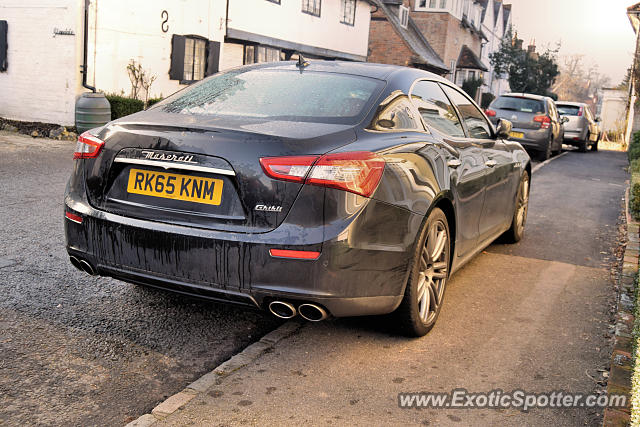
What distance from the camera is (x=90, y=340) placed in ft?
12.3

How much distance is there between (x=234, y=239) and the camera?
325 cm

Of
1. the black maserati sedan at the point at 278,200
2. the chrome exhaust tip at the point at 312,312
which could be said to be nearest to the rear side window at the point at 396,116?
the black maserati sedan at the point at 278,200

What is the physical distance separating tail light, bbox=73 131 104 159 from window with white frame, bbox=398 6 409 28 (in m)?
37.4

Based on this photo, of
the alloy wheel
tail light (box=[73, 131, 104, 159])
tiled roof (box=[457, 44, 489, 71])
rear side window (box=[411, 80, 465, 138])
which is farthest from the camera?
tiled roof (box=[457, 44, 489, 71])

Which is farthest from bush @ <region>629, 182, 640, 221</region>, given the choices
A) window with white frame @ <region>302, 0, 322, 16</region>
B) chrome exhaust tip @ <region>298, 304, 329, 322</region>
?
window with white frame @ <region>302, 0, 322, 16</region>

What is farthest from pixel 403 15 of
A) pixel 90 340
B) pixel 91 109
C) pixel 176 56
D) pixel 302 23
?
pixel 90 340

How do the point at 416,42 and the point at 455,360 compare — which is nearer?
the point at 455,360

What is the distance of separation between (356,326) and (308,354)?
21.9 inches

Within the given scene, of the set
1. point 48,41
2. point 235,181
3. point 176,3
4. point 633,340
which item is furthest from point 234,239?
point 176,3

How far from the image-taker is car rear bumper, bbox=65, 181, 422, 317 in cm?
324

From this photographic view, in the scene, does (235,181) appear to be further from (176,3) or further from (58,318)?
(176,3)

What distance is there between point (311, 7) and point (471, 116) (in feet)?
70.1

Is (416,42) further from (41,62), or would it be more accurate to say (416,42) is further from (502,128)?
(502,128)

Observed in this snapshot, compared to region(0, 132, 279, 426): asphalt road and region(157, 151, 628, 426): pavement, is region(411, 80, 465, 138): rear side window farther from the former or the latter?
region(0, 132, 279, 426): asphalt road
